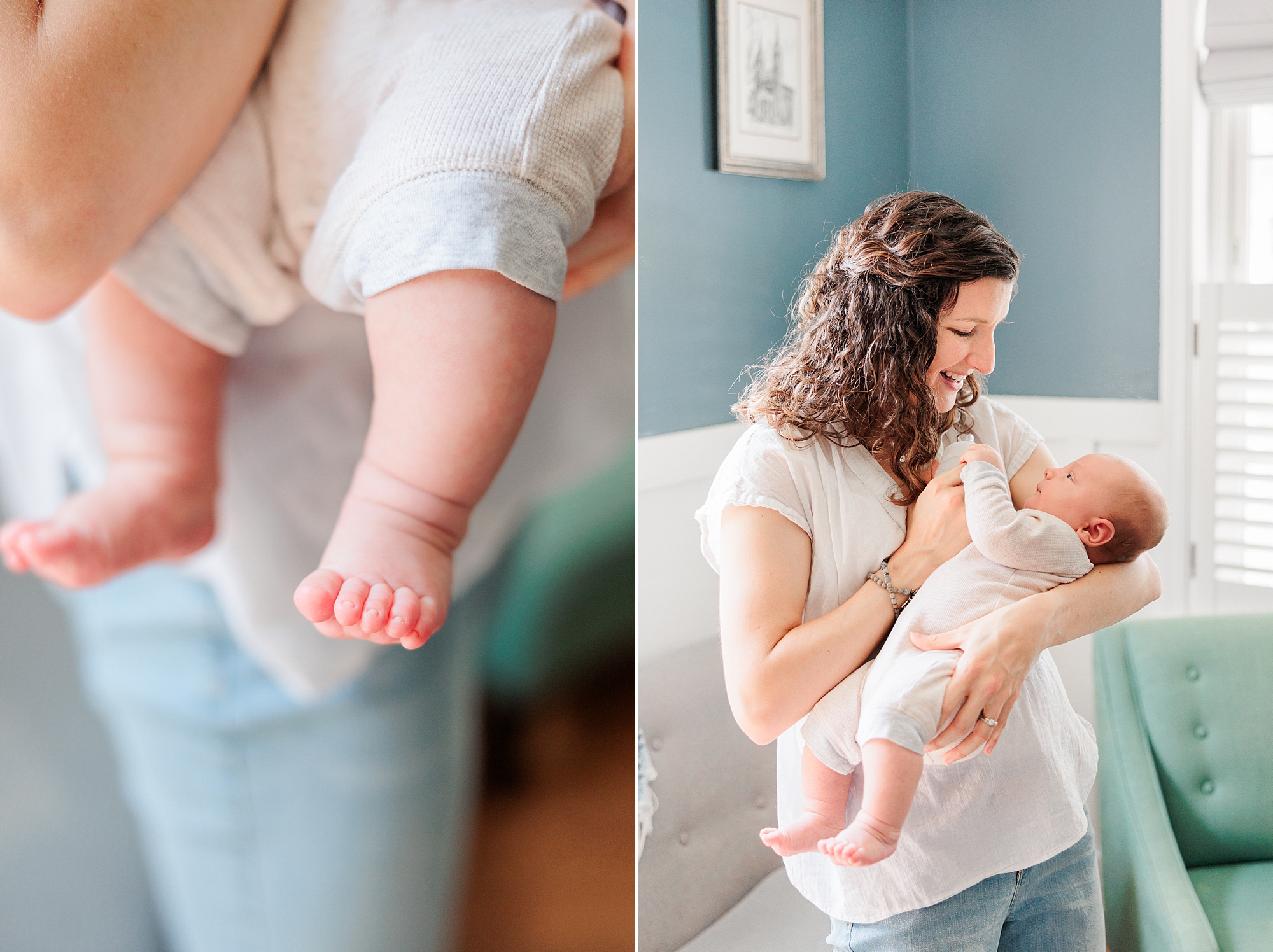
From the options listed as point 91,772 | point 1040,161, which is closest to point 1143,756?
point 1040,161

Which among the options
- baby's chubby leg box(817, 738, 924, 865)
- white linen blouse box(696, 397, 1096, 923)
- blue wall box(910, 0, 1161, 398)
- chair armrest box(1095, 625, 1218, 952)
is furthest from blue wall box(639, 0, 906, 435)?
chair armrest box(1095, 625, 1218, 952)

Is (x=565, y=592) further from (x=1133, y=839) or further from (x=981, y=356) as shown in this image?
(x=1133, y=839)

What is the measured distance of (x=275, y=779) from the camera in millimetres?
747

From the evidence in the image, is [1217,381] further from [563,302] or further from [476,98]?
[476,98]

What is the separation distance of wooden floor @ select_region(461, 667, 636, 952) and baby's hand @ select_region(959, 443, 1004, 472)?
17.2 inches

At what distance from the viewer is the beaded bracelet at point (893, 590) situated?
0.95 meters

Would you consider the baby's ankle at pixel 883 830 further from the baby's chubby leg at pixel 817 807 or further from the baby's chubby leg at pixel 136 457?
the baby's chubby leg at pixel 136 457

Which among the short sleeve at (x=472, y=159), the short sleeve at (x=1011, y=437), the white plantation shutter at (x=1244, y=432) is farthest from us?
the white plantation shutter at (x=1244, y=432)

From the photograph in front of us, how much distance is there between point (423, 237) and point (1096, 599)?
0.78 m

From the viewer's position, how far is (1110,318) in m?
1.84

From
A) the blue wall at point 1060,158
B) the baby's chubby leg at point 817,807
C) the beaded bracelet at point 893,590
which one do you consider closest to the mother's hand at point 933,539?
the beaded bracelet at point 893,590

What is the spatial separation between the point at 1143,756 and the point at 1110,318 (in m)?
0.87

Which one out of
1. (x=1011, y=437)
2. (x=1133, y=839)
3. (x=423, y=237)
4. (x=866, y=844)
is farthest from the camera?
(x=1133, y=839)

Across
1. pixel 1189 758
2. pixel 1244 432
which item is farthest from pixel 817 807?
pixel 1244 432
